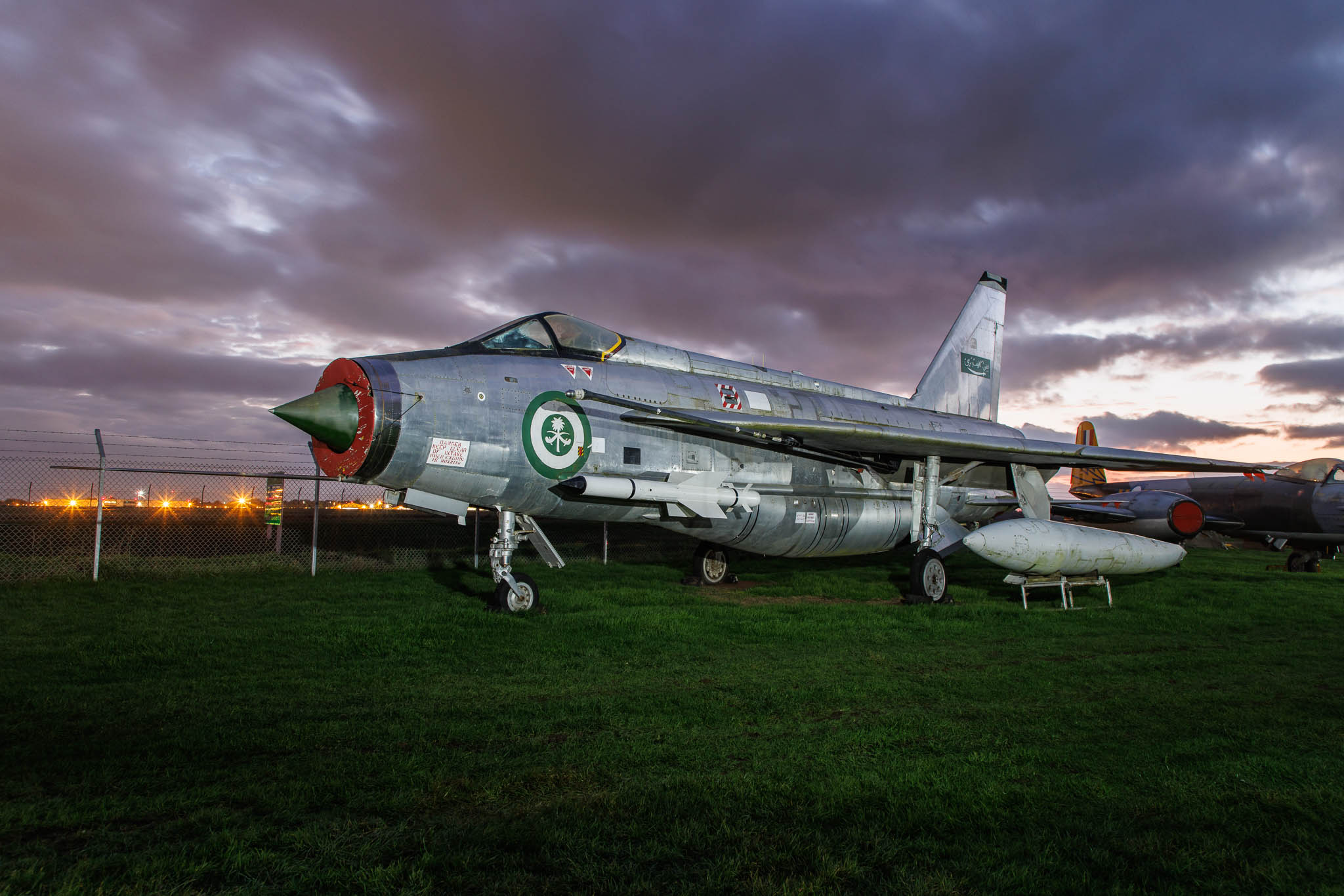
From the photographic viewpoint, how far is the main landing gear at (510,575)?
970 centimetres

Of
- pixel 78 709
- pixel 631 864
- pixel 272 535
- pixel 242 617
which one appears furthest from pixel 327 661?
pixel 272 535

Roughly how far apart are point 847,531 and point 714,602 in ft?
8.94

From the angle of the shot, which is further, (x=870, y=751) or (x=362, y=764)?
(x=870, y=751)

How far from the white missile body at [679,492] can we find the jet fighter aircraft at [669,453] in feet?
0.09

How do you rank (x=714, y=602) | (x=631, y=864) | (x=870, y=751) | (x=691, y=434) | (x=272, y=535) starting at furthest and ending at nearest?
(x=272, y=535) < (x=714, y=602) < (x=691, y=434) < (x=870, y=751) < (x=631, y=864)

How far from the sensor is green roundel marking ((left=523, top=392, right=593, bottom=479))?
366 inches

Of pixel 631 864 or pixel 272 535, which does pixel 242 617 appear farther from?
pixel 272 535

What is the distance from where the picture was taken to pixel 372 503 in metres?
10.3

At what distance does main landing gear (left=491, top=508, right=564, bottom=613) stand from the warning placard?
112 cm

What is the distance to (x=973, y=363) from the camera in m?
17.0

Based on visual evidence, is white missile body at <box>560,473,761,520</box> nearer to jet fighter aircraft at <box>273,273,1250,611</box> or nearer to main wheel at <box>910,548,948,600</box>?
jet fighter aircraft at <box>273,273,1250,611</box>

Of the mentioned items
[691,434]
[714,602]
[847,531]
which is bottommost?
[714,602]

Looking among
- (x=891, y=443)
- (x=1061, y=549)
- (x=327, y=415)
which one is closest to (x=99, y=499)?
(x=327, y=415)

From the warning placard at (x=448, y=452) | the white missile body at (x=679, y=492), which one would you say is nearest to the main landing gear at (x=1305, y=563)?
the white missile body at (x=679, y=492)
